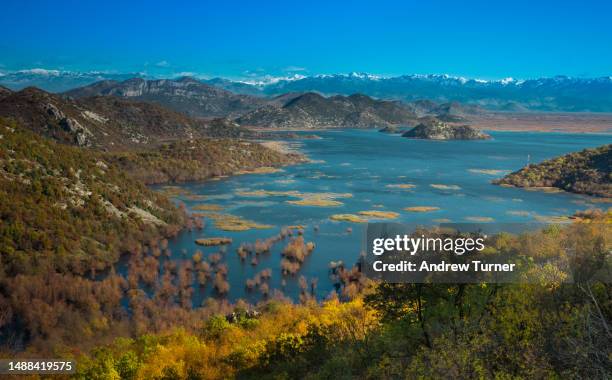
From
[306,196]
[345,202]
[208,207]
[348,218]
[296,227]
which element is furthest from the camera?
[306,196]

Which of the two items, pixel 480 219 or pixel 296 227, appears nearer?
pixel 296 227

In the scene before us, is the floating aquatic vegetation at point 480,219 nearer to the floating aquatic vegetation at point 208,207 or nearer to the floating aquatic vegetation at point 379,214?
the floating aquatic vegetation at point 379,214

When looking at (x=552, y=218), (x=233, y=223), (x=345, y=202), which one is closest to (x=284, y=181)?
(x=345, y=202)

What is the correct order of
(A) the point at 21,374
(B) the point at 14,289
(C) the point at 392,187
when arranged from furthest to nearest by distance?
1. (C) the point at 392,187
2. (B) the point at 14,289
3. (A) the point at 21,374

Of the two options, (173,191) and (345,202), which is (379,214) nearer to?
(345,202)

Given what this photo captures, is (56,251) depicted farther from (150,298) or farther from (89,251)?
(150,298)

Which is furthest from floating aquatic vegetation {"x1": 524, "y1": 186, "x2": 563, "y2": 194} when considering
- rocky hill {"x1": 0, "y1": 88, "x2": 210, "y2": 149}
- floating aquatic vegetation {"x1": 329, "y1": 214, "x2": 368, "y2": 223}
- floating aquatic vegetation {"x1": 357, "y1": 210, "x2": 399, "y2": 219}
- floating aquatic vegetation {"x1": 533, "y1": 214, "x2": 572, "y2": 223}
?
rocky hill {"x1": 0, "y1": 88, "x2": 210, "y2": 149}

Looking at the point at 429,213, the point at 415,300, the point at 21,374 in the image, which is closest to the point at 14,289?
the point at 21,374
